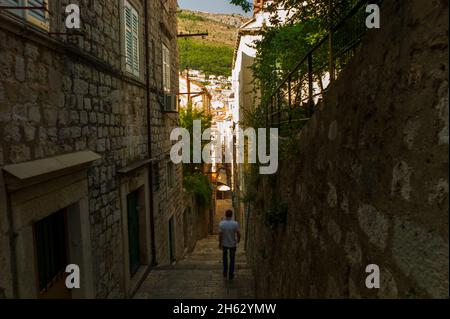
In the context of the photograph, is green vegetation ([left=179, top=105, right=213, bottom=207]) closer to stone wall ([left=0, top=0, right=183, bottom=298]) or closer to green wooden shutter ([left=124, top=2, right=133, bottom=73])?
stone wall ([left=0, top=0, right=183, bottom=298])

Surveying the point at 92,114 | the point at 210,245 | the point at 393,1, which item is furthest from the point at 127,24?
the point at 210,245

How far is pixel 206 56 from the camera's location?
74.5m

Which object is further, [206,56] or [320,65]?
[206,56]

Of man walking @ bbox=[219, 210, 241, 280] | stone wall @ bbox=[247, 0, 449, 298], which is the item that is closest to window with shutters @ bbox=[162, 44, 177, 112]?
man walking @ bbox=[219, 210, 241, 280]

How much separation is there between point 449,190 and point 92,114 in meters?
4.59

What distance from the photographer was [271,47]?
793 cm

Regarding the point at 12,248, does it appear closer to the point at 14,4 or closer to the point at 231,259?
the point at 14,4

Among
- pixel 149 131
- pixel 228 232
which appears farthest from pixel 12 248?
pixel 149 131

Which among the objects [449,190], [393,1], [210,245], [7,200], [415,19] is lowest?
[210,245]

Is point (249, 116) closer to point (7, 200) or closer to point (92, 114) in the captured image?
point (92, 114)

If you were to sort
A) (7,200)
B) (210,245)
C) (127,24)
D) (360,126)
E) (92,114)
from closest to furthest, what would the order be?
(360,126) → (7,200) → (92,114) → (127,24) → (210,245)

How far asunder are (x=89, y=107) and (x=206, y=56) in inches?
2878

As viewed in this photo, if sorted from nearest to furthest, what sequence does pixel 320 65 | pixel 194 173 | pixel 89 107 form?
1. pixel 89 107
2. pixel 320 65
3. pixel 194 173
